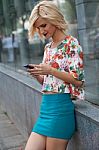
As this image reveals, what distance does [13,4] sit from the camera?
7.50 m

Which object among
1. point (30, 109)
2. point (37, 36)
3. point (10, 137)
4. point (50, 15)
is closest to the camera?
point (50, 15)

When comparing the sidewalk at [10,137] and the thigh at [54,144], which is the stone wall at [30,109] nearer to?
the sidewalk at [10,137]

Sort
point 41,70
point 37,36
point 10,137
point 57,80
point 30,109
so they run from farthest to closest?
point 10,137 → point 30,109 → point 37,36 → point 57,80 → point 41,70

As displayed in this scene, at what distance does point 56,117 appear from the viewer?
279 cm

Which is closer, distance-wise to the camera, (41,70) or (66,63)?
(41,70)

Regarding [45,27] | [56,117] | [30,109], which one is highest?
[45,27]

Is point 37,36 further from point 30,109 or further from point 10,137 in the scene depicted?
point 10,137

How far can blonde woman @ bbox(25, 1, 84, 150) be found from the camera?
2.74 meters

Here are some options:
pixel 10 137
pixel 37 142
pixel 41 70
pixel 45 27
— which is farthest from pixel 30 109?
pixel 41 70

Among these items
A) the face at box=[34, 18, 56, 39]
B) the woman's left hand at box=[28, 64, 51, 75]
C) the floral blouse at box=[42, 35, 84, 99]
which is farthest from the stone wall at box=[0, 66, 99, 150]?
the face at box=[34, 18, 56, 39]

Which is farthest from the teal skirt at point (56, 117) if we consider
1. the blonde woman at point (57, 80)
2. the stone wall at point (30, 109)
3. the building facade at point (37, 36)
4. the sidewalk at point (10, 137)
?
the sidewalk at point (10, 137)

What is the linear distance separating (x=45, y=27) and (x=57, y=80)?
1.38 ft

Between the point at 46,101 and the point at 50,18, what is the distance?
646 millimetres

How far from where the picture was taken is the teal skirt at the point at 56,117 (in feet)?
9.13
